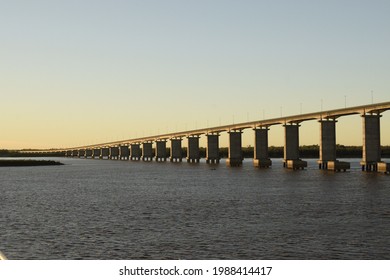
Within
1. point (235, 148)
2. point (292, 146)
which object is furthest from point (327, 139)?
point (235, 148)

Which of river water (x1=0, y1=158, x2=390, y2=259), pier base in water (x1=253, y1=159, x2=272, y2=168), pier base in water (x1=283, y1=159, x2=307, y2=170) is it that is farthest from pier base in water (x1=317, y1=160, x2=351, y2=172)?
river water (x1=0, y1=158, x2=390, y2=259)

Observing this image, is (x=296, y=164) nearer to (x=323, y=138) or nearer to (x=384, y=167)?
(x=323, y=138)

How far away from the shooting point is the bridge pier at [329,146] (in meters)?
138

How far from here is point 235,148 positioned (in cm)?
19088

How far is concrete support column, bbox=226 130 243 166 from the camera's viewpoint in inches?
7470

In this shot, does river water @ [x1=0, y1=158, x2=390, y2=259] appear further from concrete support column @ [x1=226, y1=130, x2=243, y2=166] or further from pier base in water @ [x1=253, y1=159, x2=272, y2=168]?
concrete support column @ [x1=226, y1=130, x2=243, y2=166]

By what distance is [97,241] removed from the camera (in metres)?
36.0

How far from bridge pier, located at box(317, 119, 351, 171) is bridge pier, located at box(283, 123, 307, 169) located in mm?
11950

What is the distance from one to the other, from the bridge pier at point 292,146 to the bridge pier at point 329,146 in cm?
1195

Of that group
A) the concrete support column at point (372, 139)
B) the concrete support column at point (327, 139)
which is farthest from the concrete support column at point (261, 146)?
the concrete support column at point (372, 139)

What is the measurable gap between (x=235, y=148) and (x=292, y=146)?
38351 millimetres

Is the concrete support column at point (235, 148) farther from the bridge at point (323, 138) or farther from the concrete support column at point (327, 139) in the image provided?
the concrete support column at point (327, 139)

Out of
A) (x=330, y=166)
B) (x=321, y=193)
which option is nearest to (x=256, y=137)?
(x=330, y=166)
